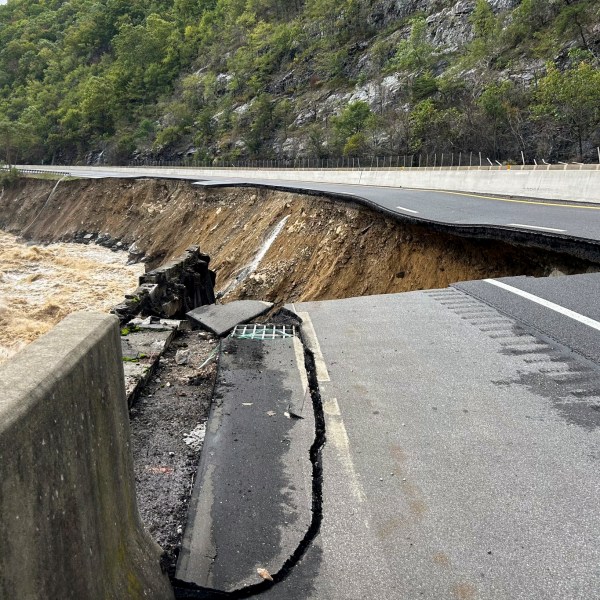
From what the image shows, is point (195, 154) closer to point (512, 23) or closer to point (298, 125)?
point (298, 125)

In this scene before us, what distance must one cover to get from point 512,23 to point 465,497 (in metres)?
56.2

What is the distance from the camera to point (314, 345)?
6.28 m

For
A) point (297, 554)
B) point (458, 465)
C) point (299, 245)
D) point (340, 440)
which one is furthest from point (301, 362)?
point (299, 245)

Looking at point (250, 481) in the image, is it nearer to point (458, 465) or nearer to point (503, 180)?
point (458, 465)

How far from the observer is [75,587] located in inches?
73.4

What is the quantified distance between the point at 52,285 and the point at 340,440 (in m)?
26.6

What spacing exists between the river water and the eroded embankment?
267 centimetres

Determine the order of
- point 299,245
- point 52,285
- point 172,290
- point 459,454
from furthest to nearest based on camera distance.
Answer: point 52,285
point 299,245
point 172,290
point 459,454

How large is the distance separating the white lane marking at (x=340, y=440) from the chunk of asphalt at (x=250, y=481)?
0.51 ft

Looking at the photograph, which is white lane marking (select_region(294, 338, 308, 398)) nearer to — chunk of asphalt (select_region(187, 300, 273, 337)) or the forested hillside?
chunk of asphalt (select_region(187, 300, 273, 337))

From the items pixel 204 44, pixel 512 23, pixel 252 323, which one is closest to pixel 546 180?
pixel 252 323

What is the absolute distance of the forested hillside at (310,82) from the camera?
138 ft

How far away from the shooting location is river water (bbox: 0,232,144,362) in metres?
20.2

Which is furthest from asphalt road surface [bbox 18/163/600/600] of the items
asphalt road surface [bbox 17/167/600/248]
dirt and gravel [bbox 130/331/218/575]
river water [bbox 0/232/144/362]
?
river water [bbox 0/232/144/362]
